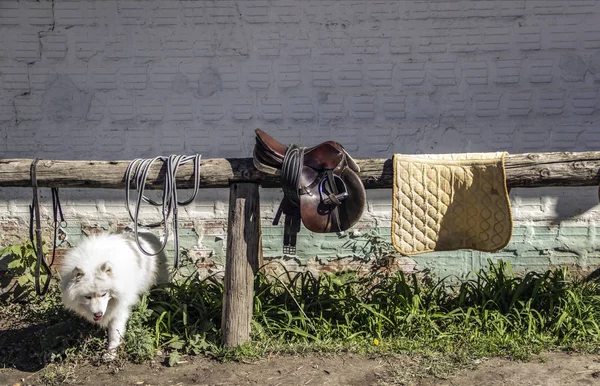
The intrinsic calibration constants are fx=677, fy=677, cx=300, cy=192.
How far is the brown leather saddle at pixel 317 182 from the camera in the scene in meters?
4.53

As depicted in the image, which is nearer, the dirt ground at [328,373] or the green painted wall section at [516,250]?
the dirt ground at [328,373]

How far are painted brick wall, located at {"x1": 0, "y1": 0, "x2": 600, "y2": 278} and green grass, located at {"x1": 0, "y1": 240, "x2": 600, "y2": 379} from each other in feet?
2.37

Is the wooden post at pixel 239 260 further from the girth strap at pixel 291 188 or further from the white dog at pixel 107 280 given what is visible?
the white dog at pixel 107 280

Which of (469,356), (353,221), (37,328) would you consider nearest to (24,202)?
(37,328)

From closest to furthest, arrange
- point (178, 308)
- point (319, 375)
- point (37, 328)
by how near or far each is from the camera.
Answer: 1. point (319, 375)
2. point (178, 308)
3. point (37, 328)

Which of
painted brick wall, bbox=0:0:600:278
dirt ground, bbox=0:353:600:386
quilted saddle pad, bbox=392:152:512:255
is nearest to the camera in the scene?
dirt ground, bbox=0:353:600:386

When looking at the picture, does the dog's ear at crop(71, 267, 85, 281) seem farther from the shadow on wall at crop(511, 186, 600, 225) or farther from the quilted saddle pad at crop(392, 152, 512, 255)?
the shadow on wall at crop(511, 186, 600, 225)

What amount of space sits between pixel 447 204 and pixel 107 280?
7.89 feet

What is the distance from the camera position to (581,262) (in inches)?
237

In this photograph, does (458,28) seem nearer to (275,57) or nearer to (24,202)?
(275,57)

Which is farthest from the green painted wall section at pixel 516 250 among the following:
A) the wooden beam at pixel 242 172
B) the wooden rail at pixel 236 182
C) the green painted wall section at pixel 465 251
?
the wooden beam at pixel 242 172

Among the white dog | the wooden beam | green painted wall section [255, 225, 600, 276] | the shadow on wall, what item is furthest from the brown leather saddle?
the shadow on wall

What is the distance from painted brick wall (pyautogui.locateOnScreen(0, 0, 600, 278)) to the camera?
585 cm

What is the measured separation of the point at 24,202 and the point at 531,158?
4.40 metres
